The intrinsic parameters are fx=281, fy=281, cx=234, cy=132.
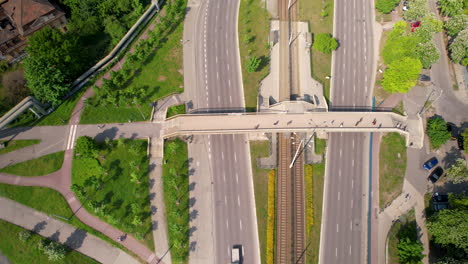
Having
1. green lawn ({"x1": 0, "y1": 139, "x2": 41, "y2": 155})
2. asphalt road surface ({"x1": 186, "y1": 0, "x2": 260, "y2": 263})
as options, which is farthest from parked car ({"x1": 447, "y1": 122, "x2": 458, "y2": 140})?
green lawn ({"x1": 0, "y1": 139, "x2": 41, "y2": 155})

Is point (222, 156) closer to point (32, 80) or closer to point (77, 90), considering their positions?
point (77, 90)

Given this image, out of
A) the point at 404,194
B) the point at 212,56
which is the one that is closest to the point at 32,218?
the point at 212,56

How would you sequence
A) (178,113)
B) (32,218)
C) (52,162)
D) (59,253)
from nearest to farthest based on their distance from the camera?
(59,253)
(32,218)
(52,162)
(178,113)

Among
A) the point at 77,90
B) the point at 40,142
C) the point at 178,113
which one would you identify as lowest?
the point at 40,142

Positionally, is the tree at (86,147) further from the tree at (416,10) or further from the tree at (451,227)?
the tree at (416,10)

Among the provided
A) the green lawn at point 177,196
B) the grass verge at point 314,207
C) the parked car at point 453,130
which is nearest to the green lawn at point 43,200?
the green lawn at point 177,196

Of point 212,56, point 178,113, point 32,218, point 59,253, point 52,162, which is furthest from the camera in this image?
point 212,56

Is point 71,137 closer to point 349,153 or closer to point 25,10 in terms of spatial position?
point 25,10
